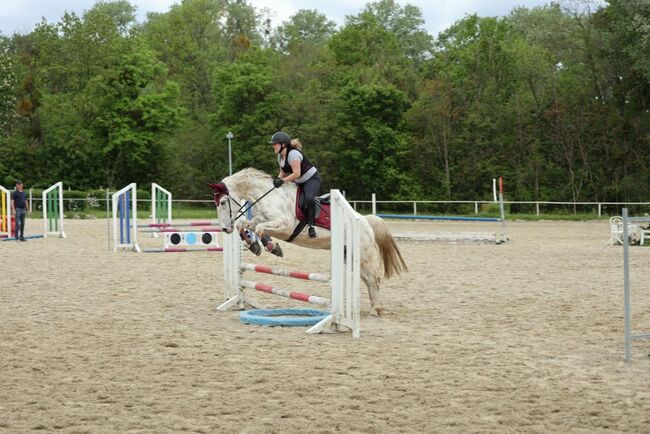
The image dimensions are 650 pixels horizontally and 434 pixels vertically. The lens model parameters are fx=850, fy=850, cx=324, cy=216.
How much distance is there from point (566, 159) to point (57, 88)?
34.8 m

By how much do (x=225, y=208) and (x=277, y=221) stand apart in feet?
1.89

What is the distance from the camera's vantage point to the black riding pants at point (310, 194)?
8.98 metres

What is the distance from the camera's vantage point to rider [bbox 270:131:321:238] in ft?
29.1

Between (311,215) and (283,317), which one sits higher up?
(311,215)

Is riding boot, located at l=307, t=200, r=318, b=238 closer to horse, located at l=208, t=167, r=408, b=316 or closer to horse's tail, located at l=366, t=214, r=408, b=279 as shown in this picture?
horse, located at l=208, t=167, r=408, b=316

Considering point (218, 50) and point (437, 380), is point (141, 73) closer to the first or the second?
point (218, 50)

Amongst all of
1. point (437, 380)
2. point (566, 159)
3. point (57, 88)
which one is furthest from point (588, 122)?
point (437, 380)

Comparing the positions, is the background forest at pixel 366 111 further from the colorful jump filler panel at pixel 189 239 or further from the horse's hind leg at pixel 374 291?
the horse's hind leg at pixel 374 291

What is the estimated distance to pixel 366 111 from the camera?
→ 160 feet

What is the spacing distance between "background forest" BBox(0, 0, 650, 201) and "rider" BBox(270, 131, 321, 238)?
1262 inches

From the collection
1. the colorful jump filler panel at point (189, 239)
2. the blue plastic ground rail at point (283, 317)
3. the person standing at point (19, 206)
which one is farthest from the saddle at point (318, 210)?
the person standing at point (19, 206)

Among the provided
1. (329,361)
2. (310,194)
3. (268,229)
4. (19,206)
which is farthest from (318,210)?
(19,206)

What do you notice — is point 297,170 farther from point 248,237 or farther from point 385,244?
point 385,244

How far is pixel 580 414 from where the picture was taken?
16.3 ft
